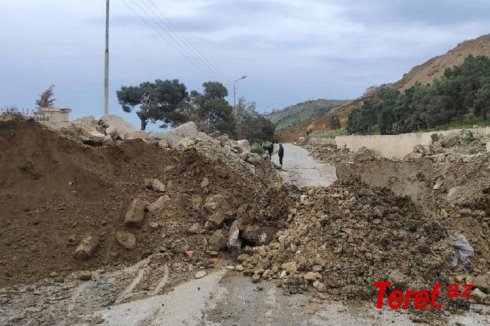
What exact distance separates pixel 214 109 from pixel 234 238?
89.6ft

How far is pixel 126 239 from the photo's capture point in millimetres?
8586

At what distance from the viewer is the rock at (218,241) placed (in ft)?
28.0

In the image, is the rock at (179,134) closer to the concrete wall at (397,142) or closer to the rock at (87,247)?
the rock at (87,247)

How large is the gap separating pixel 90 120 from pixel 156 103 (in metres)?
19.5

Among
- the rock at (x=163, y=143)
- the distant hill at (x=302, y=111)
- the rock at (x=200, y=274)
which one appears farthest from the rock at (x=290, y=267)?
the distant hill at (x=302, y=111)

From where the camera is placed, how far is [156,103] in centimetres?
3278

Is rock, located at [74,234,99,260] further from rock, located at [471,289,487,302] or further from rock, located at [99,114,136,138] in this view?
rock, located at [99,114,136,138]

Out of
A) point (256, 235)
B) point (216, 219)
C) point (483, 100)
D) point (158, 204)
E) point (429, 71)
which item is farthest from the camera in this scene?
point (429, 71)

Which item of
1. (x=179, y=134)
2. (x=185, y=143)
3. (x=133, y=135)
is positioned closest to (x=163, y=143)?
(x=185, y=143)

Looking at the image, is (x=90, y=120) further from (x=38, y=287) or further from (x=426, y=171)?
(x=426, y=171)

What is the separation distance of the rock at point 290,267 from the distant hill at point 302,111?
374ft

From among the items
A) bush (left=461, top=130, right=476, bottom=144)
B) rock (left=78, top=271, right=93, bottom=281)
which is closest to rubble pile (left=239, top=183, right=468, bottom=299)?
rock (left=78, top=271, right=93, bottom=281)

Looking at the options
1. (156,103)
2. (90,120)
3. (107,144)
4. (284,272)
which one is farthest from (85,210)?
(156,103)

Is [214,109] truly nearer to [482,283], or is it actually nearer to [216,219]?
[216,219]
